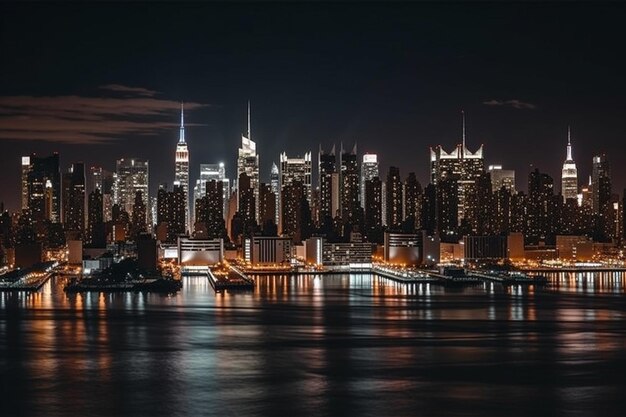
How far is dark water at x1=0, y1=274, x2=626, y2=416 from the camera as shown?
12.9 metres

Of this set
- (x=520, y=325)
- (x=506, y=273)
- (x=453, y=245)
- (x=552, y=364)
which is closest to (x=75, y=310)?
(x=520, y=325)

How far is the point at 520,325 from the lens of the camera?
2150cm

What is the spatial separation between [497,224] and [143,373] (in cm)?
5416

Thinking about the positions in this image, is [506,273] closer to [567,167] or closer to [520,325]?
[520,325]

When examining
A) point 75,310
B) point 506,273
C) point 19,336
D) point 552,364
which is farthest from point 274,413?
point 506,273

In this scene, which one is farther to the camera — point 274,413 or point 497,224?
point 497,224

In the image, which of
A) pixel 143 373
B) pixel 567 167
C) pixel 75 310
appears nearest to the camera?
pixel 143 373

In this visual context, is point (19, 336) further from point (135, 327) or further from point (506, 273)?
point (506, 273)

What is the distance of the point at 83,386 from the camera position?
13977 millimetres

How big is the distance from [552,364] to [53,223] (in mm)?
51938

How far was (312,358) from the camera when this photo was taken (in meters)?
16.5

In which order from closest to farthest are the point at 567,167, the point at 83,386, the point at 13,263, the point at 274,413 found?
the point at 274,413
the point at 83,386
the point at 13,263
the point at 567,167

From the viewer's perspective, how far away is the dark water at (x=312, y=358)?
12.9 metres

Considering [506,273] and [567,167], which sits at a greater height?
[567,167]
